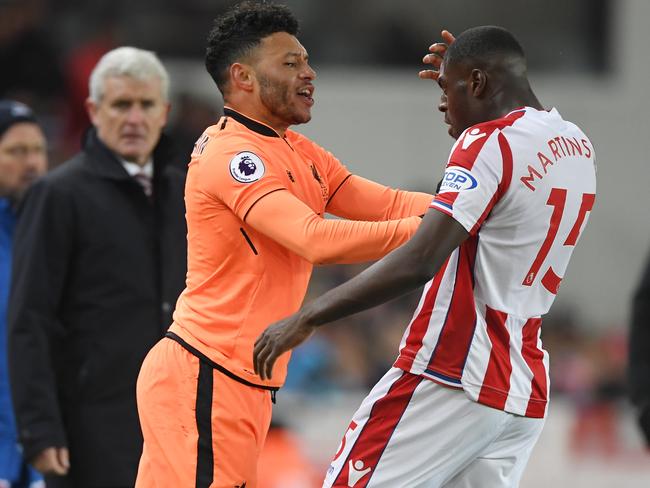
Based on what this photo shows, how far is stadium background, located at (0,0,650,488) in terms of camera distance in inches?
411

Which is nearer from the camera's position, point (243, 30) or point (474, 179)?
point (474, 179)

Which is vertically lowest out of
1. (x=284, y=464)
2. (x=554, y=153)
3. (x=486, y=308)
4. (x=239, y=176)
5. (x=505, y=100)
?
(x=284, y=464)

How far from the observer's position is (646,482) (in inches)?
338

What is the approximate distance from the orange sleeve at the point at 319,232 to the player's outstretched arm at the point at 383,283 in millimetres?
198

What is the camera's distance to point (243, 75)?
445 cm

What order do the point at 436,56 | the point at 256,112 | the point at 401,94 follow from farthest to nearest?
the point at 401,94
the point at 436,56
the point at 256,112

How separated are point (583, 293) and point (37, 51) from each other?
6216 mm

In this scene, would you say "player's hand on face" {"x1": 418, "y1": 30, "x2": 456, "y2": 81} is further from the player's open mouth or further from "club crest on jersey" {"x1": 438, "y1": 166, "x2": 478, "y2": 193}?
"club crest on jersey" {"x1": 438, "y1": 166, "x2": 478, "y2": 193}

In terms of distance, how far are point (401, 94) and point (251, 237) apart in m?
8.76

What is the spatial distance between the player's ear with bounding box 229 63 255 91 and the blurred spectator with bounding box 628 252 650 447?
2.45 meters

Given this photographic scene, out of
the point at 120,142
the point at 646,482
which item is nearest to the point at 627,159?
the point at 646,482

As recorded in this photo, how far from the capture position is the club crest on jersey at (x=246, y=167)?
4.19 meters

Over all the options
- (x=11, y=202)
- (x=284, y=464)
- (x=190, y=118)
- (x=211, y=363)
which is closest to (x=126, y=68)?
(x=11, y=202)

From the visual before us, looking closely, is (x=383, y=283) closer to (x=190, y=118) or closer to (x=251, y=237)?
(x=251, y=237)
